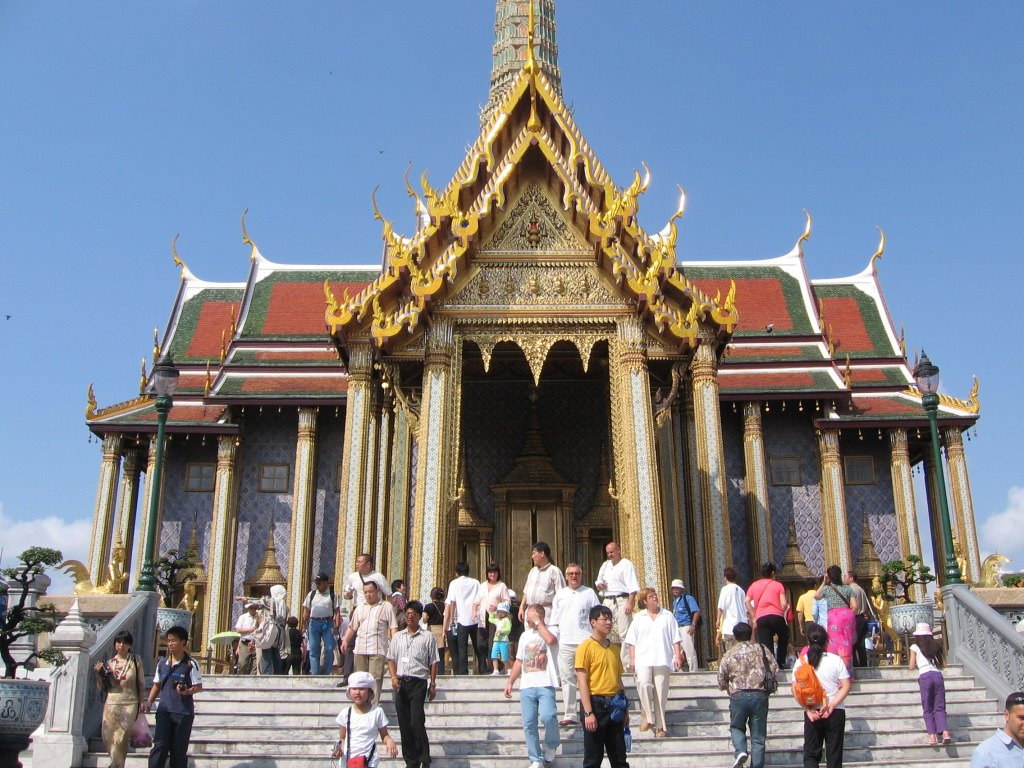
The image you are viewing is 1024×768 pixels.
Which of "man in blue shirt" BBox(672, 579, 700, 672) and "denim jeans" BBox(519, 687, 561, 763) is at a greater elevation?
"man in blue shirt" BBox(672, 579, 700, 672)

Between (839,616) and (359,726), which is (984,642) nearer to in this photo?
(839,616)

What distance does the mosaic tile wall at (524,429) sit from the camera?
61.9ft

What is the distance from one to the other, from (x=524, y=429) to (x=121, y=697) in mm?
10774

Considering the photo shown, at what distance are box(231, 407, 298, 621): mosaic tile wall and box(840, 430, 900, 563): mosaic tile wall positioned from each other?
1062cm

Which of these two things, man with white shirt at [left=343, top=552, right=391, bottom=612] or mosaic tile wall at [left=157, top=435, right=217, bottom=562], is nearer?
man with white shirt at [left=343, top=552, right=391, bottom=612]

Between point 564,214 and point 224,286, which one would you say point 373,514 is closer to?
point 564,214

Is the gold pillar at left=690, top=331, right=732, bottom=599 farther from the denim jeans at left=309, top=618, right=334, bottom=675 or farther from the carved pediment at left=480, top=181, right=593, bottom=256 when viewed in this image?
the denim jeans at left=309, top=618, right=334, bottom=675

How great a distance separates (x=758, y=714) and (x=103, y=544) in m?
15.6

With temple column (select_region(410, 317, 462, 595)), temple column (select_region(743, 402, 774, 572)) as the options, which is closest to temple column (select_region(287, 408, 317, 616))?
temple column (select_region(410, 317, 462, 595))

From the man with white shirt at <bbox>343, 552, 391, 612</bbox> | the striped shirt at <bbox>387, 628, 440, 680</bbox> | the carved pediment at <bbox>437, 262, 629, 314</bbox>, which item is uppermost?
the carved pediment at <bbox>437, 262, 629, 314</bbox>

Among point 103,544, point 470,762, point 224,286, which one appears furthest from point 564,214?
point 224,286

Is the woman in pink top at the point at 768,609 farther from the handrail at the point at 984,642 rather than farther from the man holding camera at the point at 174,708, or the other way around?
the man holding camera at the point at 174,708

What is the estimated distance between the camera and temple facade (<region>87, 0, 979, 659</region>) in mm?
14789

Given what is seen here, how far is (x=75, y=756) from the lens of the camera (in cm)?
905
